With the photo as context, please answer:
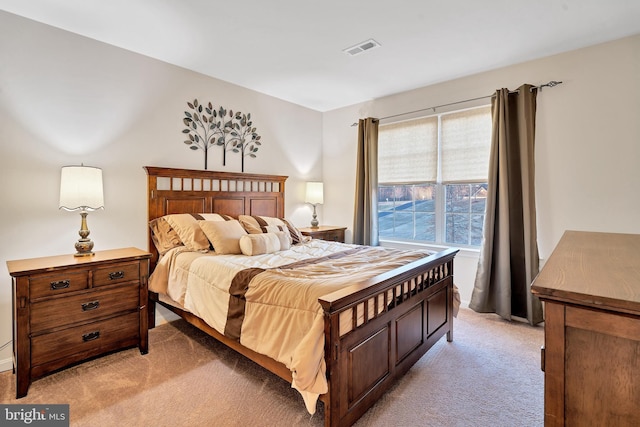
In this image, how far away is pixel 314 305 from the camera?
1.69 m

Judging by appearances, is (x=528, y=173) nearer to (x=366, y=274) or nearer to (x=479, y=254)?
(x=479, y=254)

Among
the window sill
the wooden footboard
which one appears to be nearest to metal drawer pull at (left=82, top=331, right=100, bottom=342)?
the wooden footboard

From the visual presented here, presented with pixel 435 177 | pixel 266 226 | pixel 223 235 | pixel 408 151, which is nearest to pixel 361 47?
pixel 408 151

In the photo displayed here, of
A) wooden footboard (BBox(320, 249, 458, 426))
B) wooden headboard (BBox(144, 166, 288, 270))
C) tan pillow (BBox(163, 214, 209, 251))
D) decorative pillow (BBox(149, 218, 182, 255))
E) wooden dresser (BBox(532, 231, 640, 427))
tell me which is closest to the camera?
wooden dresser (BBox(532, 231, 640, 427))

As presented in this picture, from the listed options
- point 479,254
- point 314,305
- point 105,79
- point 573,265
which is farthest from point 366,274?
point 105,79

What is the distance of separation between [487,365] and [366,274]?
124cm

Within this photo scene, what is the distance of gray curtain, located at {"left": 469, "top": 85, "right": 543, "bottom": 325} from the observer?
3.15 metres

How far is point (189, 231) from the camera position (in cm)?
301

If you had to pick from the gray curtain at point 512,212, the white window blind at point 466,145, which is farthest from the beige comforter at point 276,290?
A: the white window blind at point 466,145

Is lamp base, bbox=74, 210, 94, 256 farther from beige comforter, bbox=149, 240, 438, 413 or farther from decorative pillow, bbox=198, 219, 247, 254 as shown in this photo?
decorative pillow, bbox=198, 219, 247, 254

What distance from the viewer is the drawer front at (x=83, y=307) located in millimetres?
2148

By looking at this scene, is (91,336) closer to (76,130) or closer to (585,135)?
(76,130)

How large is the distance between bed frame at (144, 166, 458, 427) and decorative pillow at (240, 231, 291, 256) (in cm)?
69

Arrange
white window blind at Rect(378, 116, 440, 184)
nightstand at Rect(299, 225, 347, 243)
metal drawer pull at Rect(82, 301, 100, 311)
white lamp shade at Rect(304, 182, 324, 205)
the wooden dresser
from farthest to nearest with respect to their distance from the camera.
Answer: white lamp shade at Rect(304, 182, 324, 205)
nightstand at Rect(299, 225, 347, 243)
white window blind at Rect(378, 116, 440, 184)
metal drawer pull at Rect(82, 301, 100, 311)
the wooden dresser
